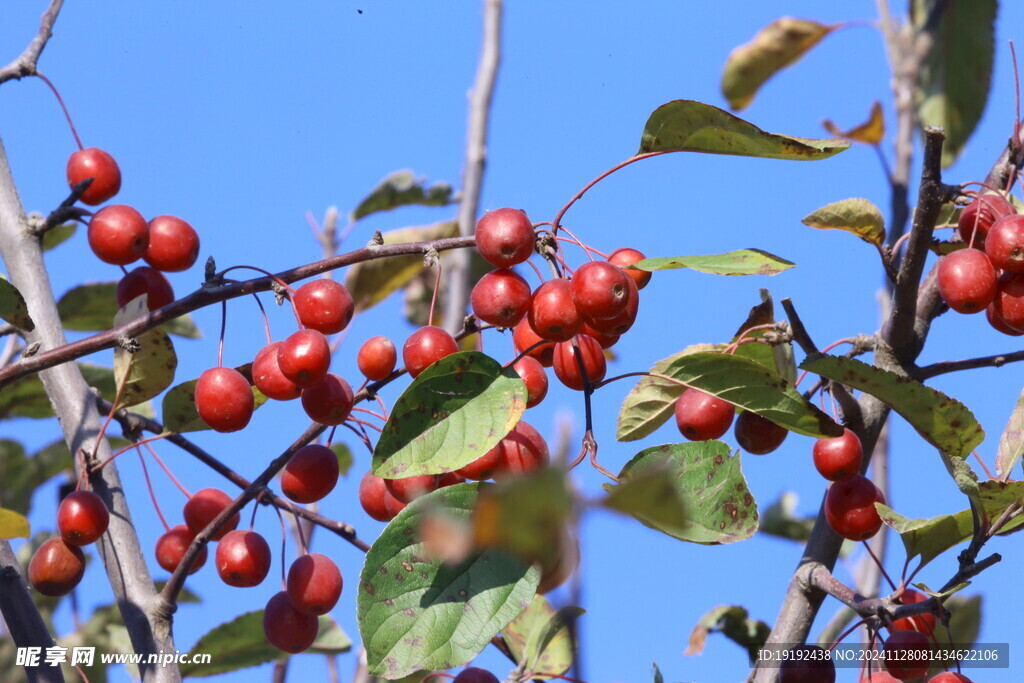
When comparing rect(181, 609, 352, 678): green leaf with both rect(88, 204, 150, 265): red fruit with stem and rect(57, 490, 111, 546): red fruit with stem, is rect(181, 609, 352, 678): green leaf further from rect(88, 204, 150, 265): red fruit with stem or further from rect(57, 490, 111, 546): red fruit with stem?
rect(88, 204, 150, 265): red fruit with stem

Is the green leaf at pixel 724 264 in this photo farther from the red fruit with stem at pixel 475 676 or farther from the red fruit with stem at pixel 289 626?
the red fruit with stem at pixel 289 626

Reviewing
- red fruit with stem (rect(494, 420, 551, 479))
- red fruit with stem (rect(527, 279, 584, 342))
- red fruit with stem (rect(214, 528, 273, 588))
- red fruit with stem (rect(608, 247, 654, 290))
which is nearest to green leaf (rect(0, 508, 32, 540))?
red fruit with stem (rect(214, 528, 273, 588))

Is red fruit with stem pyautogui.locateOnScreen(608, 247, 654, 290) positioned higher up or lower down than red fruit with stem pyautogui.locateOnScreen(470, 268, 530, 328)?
higher up

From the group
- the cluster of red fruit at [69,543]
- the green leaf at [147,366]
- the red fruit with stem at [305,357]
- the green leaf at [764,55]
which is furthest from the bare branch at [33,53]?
the green leaf at [764,55]

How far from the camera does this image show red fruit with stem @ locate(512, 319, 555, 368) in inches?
60.4

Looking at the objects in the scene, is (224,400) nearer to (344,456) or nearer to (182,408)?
(182,408)

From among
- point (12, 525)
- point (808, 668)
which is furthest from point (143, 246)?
point (808, 668)

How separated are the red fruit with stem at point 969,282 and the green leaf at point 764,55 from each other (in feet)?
6.80

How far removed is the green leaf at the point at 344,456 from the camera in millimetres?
3373

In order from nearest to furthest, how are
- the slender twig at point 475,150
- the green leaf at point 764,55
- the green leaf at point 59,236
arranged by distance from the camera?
the green leaf at point 59,236
the slender twig at point 475,150
the green leaf at point 764,55

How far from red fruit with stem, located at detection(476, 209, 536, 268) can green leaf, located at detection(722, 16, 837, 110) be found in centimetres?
253

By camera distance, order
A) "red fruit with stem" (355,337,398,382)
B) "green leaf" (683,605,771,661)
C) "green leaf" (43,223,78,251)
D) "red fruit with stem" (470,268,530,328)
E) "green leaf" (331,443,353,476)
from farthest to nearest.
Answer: "green leaf" (331,443,353,476), "green leaf" (43,223,78,251), "green leaf" (683,605,771,661), "red fruit with stem" (355,337,398,382), "red fruit with stem" (470,268,530,328)

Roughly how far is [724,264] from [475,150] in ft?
7.10

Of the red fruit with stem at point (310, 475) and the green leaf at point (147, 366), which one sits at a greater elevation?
the green leaf at point (147, 366)
